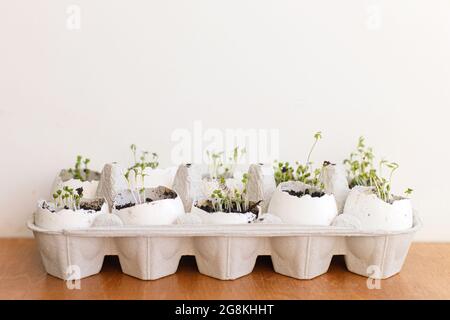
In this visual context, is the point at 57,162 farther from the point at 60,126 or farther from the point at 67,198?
the point at 67,198

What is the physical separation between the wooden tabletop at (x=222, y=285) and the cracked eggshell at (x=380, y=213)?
11 centimetres

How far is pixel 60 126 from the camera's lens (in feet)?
5.05

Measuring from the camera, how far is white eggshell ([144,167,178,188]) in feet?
4.87

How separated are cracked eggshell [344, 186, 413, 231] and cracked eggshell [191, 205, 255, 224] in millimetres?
207

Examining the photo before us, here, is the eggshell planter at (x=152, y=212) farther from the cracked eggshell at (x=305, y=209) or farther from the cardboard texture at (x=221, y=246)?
the cracked eggshell at (x=305, y=209)

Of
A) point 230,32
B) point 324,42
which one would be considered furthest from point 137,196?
point 324,42

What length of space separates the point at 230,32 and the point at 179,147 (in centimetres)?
28

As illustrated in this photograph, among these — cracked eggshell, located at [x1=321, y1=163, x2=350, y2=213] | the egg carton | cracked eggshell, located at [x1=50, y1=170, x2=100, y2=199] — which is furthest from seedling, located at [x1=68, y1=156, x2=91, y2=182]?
cracked eggshell, located at [x1=321, y1=163, x2=350, y2=213]

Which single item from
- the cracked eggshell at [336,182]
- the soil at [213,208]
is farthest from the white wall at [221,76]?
the soil at [213,208]

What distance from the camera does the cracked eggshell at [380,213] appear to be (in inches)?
50.7

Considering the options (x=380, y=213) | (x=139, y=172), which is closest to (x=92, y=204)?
(x=139, y=172)

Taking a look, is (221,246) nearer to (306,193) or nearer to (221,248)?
(221,248)

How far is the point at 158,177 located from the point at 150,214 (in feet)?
0.69
